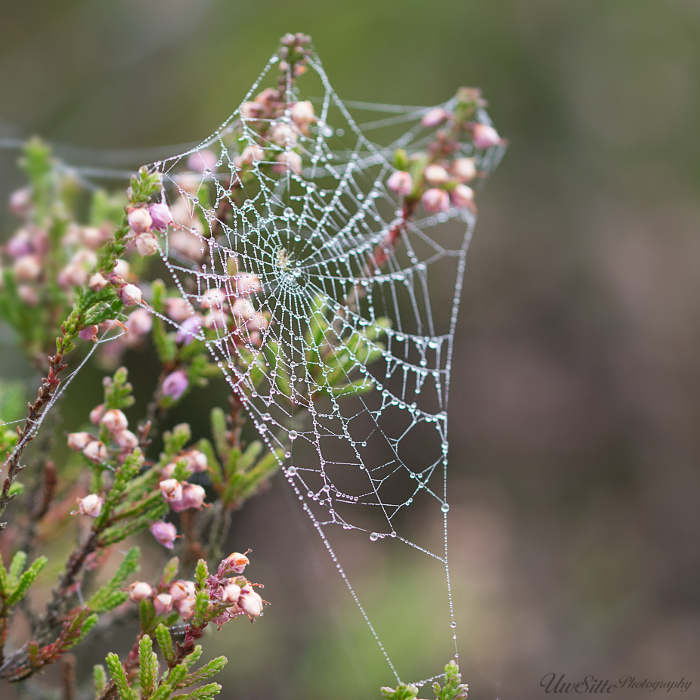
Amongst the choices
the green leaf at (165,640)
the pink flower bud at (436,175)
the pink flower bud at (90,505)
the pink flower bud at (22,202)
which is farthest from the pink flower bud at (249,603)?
the pink flower bud at (22,202)

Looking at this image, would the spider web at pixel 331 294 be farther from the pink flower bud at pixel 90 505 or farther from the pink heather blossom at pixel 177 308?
the pink flower bud at pixel 90 505

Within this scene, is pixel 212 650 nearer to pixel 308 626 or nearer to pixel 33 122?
pixel 308 626

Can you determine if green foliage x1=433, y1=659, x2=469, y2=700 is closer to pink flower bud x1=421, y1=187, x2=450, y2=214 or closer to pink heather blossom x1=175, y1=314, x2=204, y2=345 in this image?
pink heather blossom x1=175, y1=314, x2=204, y2=345

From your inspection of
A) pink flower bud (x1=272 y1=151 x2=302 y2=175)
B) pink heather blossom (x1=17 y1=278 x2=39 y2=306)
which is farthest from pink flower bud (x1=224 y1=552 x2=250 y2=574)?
pink heather blossom (x1=17 y1=278 x2=39 y2=306)

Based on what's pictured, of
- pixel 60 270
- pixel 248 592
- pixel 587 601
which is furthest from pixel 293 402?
pixel 587 601

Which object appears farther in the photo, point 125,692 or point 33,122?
point 33,122

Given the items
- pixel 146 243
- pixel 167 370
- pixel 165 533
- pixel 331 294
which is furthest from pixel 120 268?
pixel 331 294
